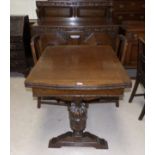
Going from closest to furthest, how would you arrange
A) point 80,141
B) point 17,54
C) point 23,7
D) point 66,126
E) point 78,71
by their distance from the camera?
point 78,71 → point 80,141 → point 66,126 → point 17,54 → point 23,7

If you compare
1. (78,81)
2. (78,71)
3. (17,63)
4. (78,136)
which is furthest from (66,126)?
(17,63)

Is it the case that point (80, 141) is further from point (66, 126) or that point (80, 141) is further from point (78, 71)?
point (78, 71)

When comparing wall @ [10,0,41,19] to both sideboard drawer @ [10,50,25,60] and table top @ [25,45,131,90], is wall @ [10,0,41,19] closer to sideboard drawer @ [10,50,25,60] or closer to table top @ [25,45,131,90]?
sideboard drawer @ [10,50,25,60]

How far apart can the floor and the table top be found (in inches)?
27.5

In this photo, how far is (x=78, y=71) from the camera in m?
2.06

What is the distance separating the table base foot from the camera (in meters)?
2.25

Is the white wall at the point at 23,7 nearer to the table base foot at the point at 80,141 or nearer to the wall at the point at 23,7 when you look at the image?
the wall at the point at 23,7

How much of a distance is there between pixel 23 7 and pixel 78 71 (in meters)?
2.73

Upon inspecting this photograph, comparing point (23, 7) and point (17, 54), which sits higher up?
point (23, 7)
